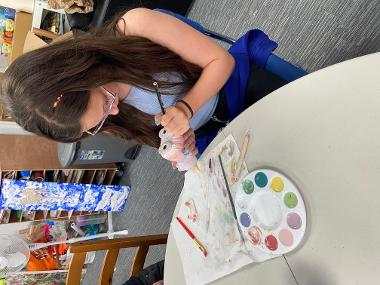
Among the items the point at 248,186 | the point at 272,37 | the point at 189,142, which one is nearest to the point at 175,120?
the point at 189,142

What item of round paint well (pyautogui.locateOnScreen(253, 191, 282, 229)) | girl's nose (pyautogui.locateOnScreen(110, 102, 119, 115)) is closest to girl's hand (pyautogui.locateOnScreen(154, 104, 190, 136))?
girl's nose (pyautogui.locateOnScreen(110, 102, 119, 115))

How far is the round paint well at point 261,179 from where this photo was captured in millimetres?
758

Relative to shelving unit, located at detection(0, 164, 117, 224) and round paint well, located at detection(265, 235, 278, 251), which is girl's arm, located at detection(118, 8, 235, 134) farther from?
shelving unit, located at detection(0, 164, 117, 224)

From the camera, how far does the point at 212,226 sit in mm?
891

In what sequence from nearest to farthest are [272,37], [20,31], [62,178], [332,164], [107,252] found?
1. [332,164]
2. [107,252]
3. [272,37]
4. [62,178]
5. [20,31]

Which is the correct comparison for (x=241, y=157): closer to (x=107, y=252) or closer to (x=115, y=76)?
(x=115, y=76)

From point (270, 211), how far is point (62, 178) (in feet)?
5.21

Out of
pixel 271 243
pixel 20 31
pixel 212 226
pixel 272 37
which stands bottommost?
pixel 20 31

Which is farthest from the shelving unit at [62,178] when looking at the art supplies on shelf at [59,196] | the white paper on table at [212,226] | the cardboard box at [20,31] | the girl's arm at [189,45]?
the girl's arm at [189,45]

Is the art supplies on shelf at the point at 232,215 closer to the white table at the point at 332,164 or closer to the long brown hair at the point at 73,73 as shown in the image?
the white table at the point at 332,164

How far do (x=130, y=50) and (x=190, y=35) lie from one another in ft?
0.45

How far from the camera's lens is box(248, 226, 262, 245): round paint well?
2.54 ft

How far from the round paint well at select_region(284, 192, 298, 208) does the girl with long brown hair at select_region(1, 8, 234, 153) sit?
27 cm

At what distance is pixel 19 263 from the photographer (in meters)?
1.91
